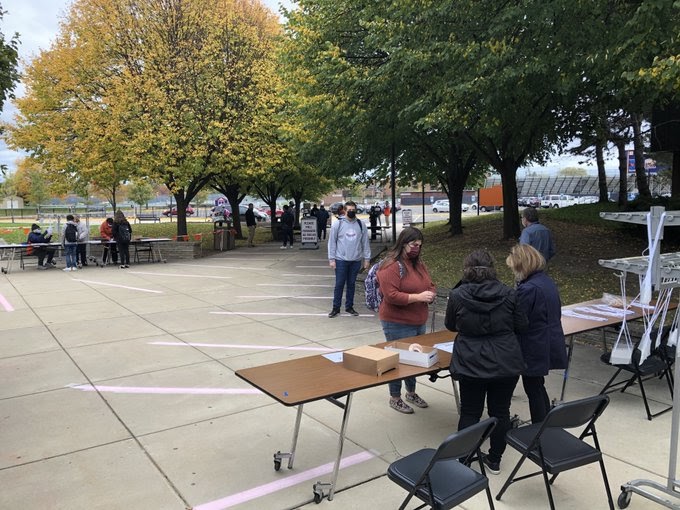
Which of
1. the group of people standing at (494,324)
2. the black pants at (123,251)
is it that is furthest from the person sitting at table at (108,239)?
the group of people standing at (494,324)

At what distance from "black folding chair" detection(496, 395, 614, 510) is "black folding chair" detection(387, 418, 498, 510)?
373mm

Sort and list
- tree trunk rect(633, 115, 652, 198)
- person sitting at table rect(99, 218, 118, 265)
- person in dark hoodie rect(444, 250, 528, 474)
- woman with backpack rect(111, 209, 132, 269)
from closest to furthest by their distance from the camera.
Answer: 1. person in dark hoodie rect(444, 250, 528, 474)
2. woman with backpack rect(111, 209, 132, 269)
3. person sitting at table rect(99, 218, 118, 265)
4. tree trunk rect(633, 115, 652, 198)

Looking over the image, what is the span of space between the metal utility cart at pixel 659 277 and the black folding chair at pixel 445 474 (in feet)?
4.06

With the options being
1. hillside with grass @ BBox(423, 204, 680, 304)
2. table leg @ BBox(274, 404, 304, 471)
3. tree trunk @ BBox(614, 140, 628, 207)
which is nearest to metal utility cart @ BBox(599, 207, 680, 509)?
table leg @ BBox(274, 404, 304, 471)

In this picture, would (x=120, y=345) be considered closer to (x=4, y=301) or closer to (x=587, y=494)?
(x=4, y=301)

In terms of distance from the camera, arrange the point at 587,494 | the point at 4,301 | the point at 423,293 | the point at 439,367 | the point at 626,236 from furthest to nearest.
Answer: the point at 626,236
the point at 4,301
the point at 423,293
the point at 439,367
the point at 587,494

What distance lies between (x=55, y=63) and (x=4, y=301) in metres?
12.5

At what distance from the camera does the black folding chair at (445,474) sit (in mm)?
2689

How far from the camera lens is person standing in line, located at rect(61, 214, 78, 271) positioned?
50.6ft

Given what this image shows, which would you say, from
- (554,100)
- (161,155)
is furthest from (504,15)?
(161,155)

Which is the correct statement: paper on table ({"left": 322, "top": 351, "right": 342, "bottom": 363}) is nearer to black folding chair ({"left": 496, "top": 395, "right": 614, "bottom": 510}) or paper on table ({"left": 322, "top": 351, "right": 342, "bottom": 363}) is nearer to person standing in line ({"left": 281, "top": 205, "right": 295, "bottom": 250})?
black folding chair ({"left": 496, "top": 395, "right": 614, "bottom": 510})

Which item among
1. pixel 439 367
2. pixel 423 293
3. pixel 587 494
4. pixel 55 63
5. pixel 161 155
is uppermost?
pixel 55 63

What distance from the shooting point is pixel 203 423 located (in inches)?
189

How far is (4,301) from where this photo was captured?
1099 cm
